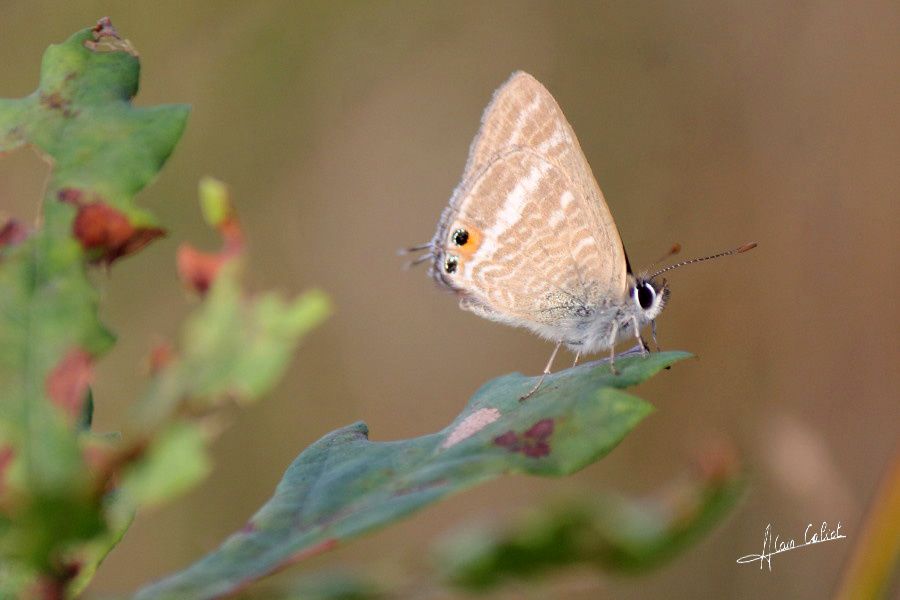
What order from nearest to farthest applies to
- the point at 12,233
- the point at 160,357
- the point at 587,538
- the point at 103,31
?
the point at 587,538, the point at 160,357, the point at 12,233, the point at 103,31

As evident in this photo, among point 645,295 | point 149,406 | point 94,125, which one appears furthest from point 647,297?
point 149,406

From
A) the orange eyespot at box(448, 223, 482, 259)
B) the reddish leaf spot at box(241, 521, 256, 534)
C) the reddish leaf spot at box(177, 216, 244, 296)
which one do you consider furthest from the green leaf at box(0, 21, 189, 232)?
the orange eyespot at box(448, 223, 482, 259)

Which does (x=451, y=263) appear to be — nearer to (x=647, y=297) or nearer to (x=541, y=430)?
(x=647, y=297)

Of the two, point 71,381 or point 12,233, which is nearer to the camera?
point 71,381

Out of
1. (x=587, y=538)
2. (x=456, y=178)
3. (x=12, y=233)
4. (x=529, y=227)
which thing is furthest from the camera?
(x=456, y=178)

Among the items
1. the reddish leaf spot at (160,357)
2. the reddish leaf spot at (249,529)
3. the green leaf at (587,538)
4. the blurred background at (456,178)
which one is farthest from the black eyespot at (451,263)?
the green leaf at (587,538)

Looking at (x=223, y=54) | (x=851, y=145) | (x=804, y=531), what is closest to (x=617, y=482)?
(x=804, y=531)
